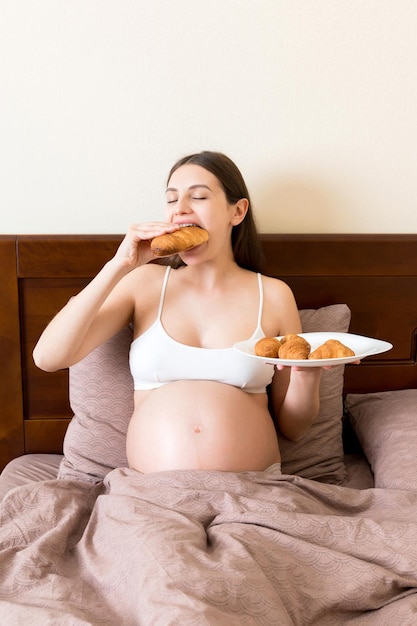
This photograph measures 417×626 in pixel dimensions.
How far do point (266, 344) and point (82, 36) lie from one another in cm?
104

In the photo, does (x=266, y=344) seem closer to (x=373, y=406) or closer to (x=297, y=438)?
(x=297, y=438)

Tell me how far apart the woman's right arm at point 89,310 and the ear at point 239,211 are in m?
0.27

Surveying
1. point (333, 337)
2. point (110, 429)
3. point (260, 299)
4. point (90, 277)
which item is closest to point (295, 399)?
point (333, 337)

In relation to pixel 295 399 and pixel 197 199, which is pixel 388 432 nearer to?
pixel 295 399

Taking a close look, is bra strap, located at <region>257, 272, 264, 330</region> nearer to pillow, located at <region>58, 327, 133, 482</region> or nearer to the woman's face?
the woman's face

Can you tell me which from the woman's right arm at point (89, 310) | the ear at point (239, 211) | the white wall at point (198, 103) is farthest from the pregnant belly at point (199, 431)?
the white wall at point (198, 103)

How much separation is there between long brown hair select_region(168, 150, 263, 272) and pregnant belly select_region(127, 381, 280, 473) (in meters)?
0.41

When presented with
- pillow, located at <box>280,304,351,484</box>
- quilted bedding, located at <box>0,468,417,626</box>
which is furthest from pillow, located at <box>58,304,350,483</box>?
quilted bedding, located at <box>0,468,417,626</box>

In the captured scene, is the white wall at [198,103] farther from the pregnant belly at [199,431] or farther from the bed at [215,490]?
the pregnant belly at [199,431]

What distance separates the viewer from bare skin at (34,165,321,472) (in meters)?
1.72

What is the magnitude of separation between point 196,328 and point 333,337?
0.34 metres

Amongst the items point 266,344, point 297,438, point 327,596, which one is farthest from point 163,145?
point 327,596

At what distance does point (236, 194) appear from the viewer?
193cm

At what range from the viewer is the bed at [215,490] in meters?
1.28
